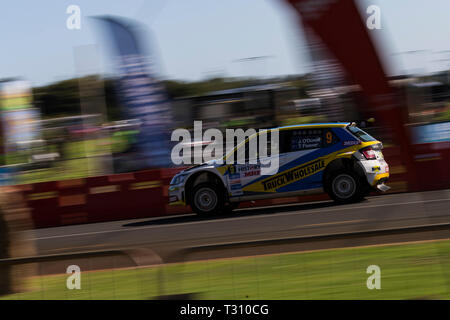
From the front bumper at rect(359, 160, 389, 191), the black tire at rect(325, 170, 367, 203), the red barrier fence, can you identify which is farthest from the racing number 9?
the red barrier fence

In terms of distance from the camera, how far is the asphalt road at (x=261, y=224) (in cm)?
938

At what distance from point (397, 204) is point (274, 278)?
6.89 meters

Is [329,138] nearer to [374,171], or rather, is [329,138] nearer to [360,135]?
[360,135]

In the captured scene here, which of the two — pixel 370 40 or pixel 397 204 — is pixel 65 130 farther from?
pixel 370 40

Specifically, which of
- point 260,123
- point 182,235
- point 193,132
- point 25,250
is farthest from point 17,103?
point 25,250

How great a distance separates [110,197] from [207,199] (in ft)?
9.29

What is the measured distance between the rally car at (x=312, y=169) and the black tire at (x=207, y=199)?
0.06 ft

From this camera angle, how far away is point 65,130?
23281mm

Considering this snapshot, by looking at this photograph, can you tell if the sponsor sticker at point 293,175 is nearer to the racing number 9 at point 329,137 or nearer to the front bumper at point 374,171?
the racing number 9 at point 329,137

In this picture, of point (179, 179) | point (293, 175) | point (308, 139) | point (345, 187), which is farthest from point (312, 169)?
point (179, 179)

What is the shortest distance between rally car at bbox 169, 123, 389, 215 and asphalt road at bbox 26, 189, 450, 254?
364mm

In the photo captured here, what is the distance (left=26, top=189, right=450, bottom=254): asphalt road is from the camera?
9.38m

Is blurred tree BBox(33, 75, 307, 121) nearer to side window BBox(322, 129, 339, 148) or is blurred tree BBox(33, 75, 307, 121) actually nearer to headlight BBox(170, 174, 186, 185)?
side window BBox(322, 129, 339, 148)

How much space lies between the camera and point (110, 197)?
571 inches
